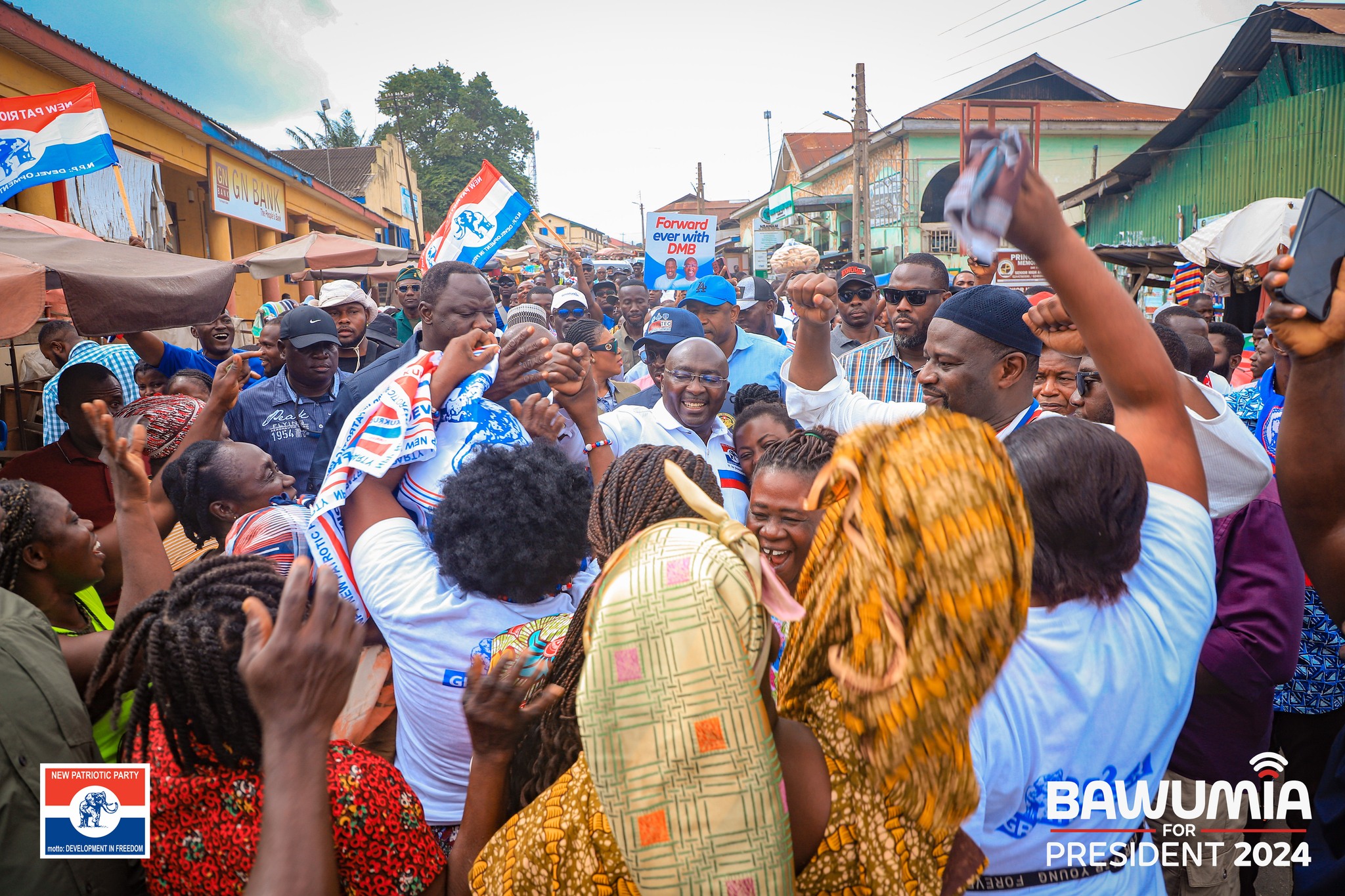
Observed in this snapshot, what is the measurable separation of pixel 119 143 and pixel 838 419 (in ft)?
38.7

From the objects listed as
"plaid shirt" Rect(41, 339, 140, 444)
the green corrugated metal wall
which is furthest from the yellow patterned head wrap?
the green corrugated metal wall

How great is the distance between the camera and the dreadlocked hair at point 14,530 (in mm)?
2152

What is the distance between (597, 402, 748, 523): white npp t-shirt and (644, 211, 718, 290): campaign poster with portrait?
7.34 metres

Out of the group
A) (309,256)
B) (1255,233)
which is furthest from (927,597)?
(309,256)

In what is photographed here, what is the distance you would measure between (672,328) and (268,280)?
53.9ft

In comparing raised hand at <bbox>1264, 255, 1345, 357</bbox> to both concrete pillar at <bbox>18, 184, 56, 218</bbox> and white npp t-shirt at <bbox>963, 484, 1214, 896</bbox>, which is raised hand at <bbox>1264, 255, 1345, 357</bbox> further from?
concrete pillar at <bbox>18, 184, 56, 218</bbox>

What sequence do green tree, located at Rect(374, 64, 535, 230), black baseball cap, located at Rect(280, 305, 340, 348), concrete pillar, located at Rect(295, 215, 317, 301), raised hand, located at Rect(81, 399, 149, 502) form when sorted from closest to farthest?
raised hand, located at Rect(81, 399, 149, 502)
black baseball cap, located at Rect(280, 305, 340, 348)
concrete pillar, located at Rect(295, 215, 317, 301)
green tree, located at Rect(374, 64, 535, 230)

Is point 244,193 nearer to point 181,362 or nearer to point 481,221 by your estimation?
point 181,362

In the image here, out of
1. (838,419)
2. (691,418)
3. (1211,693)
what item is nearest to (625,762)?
(1211,693)

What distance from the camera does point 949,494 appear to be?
98cm

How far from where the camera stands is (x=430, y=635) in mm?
1913

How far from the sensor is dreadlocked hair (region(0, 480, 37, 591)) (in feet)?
7.06

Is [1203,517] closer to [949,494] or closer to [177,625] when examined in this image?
[949,494]

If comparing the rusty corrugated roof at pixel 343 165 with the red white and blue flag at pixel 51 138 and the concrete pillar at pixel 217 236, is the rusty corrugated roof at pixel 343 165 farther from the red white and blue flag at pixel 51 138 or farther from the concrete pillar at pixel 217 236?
the red white and blue flag at pixel 51 138
